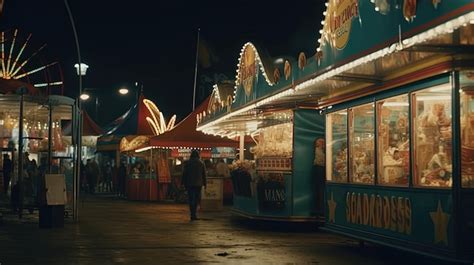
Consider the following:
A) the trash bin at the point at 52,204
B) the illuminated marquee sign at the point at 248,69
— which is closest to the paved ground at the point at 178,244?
the trash bin at the point at 52,204

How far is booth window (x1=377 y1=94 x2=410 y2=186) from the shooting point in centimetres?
1056

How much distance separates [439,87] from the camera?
9648 mm

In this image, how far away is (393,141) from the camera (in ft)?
36.2

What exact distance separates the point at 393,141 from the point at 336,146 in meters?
2.47

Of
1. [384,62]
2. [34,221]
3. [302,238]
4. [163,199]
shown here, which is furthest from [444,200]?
[163,199]

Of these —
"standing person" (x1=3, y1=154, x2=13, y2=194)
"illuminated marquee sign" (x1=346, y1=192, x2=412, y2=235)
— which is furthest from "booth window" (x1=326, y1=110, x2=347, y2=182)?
"standing person" (x1=3, y1=154, x2=13, y2=194)

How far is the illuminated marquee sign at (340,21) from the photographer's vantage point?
433 inches

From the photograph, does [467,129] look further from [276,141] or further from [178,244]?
[276,141]

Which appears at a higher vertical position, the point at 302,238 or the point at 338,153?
the point at 338,153

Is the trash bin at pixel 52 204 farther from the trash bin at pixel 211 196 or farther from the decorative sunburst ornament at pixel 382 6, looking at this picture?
the decorative sunburst ornament at pixel 382 6

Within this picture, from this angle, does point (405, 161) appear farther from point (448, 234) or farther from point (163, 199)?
point (163, 199)

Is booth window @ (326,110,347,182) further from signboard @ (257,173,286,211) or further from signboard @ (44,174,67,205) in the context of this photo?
signboard @ (44,174,67,205)

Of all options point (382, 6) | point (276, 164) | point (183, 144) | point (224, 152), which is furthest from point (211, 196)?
point (382, 6)

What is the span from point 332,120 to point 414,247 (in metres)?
4.13
